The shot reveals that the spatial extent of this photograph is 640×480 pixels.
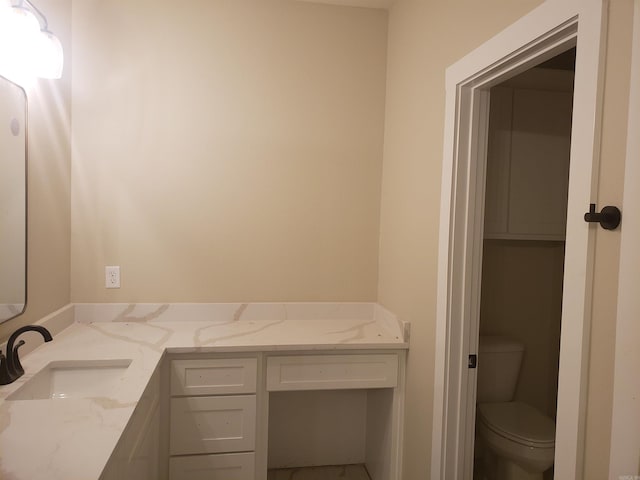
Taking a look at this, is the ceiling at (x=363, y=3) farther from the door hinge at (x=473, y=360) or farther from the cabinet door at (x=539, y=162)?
the door hinge at (x=473, y=360)

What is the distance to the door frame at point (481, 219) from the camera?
3.08 feet

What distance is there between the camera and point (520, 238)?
221 cm

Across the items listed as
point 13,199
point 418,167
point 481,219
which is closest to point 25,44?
point 13,199

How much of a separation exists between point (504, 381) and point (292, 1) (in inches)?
92.4

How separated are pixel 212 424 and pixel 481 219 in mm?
1456

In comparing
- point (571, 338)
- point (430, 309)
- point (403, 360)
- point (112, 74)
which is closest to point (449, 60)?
point (430, 309)

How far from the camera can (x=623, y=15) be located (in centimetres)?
86

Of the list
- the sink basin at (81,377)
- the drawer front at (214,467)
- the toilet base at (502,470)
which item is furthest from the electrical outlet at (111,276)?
the toilet base at (502,470)

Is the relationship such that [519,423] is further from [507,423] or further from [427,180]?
[427,180]

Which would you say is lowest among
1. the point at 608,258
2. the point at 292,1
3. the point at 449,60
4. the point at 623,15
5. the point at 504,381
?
the point at 504,381

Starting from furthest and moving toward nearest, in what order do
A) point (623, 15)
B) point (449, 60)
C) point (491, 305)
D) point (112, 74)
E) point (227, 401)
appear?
point (491, 305), point (112, 74), point (227, 401), point (449, 60), point (623, 15)

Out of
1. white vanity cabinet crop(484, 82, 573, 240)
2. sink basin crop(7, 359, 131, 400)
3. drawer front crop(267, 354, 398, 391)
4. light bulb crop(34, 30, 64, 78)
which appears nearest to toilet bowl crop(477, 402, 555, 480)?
drawer front crop(267, 354, 398, 391)

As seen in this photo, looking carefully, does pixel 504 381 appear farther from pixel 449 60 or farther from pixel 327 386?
pixel 449 60

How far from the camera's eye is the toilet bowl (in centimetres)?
191
